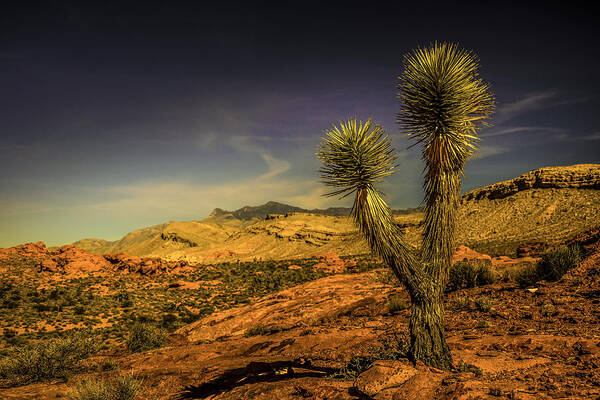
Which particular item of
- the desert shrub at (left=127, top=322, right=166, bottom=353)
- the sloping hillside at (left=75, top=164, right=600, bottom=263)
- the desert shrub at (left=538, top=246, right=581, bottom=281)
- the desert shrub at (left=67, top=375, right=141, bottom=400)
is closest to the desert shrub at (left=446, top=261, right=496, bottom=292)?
the desert shrub at (left=538, top=246, right=581, bottom=281)

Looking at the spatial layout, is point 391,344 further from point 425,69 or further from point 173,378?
point 425,69

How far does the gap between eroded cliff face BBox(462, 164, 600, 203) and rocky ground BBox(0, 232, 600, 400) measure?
36772 mm

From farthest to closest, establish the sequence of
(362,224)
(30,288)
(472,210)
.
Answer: (472,210) → (30,288) → (362,224)

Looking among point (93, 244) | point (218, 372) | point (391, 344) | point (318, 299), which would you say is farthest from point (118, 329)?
point (93, 244)

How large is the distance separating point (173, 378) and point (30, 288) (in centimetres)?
2916

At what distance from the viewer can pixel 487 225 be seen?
45438mm

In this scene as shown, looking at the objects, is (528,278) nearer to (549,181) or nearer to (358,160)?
(358,160)

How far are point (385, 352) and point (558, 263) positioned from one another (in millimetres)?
11150

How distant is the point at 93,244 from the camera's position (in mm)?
178500

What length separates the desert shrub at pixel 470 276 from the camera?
14.6 metres

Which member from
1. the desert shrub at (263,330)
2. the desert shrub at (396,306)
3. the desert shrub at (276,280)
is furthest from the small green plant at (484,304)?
the desert shrub at (276,280)

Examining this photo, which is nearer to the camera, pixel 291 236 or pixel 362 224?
pixel 362 224

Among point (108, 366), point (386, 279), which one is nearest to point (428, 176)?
point (108, 366)

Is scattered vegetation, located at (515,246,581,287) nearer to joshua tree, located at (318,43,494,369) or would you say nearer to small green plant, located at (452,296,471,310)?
small green plant, located at (452,296,471,310)
